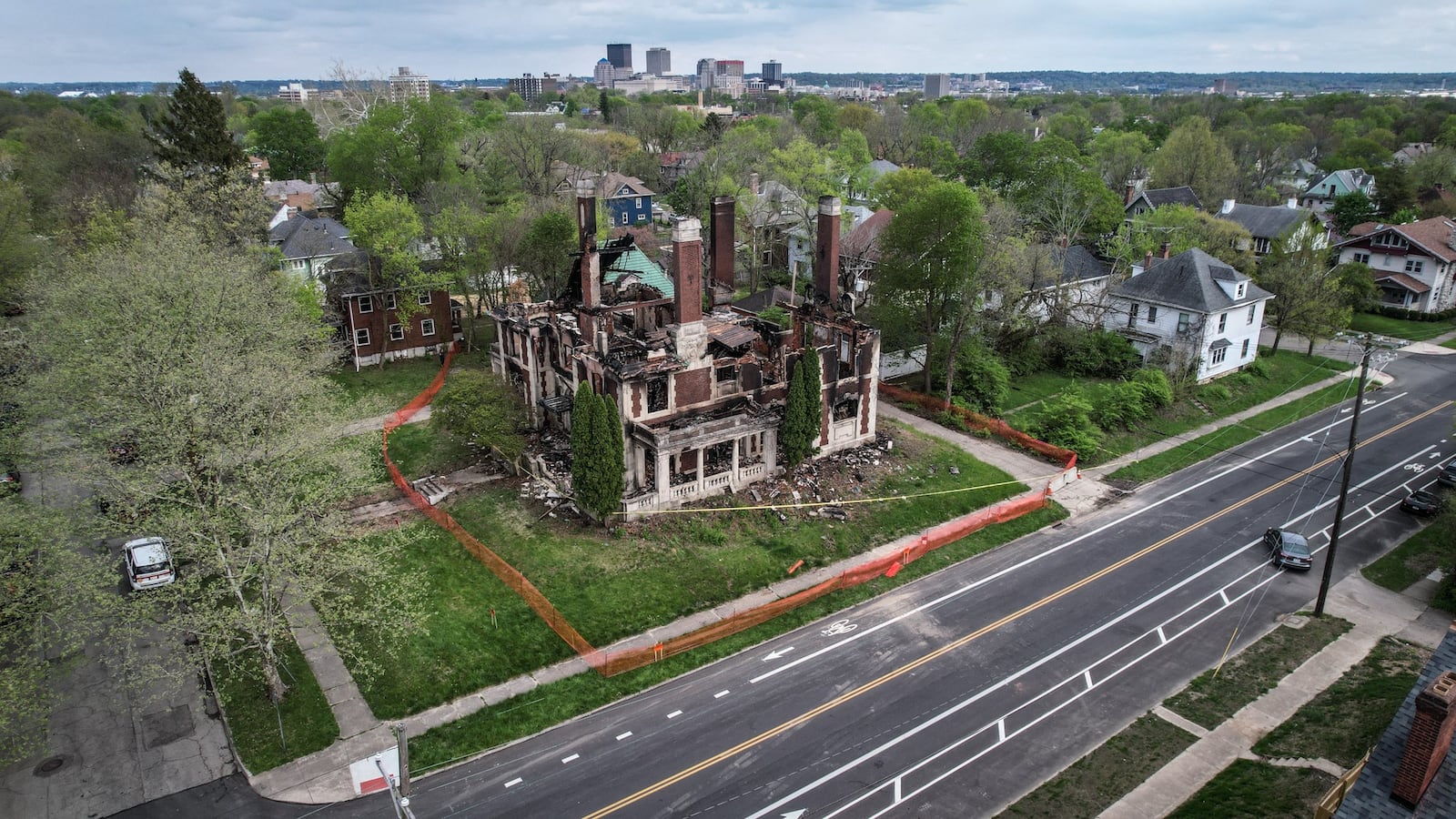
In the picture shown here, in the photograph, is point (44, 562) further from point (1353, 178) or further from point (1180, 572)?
point (1353, 178)

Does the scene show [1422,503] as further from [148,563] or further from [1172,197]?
[1172,197]

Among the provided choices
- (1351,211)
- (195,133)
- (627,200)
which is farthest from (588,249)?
(1351,211)

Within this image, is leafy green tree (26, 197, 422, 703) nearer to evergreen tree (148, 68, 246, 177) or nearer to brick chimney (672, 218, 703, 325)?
brick chimney (672, 218, 703, 325)

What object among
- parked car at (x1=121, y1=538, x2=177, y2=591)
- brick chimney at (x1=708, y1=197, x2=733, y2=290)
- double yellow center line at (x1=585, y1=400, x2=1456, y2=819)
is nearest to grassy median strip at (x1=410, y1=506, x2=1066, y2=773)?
double yellow center line at (x1=585, y1=400, x2=1456, y2=819)

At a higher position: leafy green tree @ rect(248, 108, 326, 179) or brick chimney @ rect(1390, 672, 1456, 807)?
leafy green tree @ rect(248, 108, 326, 179)

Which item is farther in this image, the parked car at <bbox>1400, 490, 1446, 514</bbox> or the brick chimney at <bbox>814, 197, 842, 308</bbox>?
the brick chimney at <bbox>814, 197, 842, 308</bbox>

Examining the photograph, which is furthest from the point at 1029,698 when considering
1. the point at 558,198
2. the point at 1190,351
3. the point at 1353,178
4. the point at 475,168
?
the point at 1353,178


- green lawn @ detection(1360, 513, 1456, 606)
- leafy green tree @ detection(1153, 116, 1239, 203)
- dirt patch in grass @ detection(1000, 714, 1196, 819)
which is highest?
leafy green tree @ detection(1153, 116, 1239, 203)
